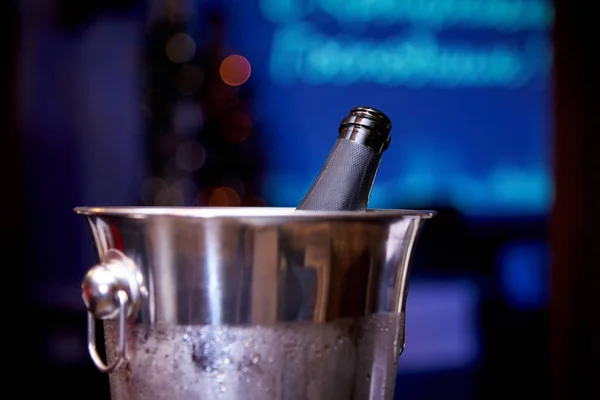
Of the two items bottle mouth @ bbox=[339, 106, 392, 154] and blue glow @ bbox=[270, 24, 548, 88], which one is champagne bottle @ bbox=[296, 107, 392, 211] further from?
blue glow @ bbox=[270, 24, 548, 88]

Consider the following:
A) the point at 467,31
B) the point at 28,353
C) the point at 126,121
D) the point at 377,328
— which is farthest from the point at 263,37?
the point at 377,328

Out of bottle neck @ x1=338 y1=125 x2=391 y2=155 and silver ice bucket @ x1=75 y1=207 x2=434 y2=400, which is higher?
bottle neck @ x1=338 y1=125 x2=391 y2=155

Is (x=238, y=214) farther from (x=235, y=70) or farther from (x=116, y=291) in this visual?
(x=235, y=70)

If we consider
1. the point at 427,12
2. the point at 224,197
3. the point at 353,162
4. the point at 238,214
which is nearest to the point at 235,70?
the point at 224,197

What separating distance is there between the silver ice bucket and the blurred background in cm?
151

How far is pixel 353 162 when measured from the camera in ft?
1.70

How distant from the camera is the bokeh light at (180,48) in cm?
176

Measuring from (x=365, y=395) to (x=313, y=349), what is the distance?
2.3 inches

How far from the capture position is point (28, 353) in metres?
1.98

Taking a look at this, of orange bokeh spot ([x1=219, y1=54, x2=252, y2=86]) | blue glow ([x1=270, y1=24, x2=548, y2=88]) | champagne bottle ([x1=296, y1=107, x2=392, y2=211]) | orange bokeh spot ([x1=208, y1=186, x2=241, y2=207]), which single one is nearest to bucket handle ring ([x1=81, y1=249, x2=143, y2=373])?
champagne bottle ([x1=296, y1=107, x2=392, y2=211])

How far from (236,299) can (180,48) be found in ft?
4.68

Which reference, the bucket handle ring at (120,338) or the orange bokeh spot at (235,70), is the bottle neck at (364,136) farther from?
the orange bokeh spot at (235,70)

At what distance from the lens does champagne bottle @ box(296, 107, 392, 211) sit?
0.51m

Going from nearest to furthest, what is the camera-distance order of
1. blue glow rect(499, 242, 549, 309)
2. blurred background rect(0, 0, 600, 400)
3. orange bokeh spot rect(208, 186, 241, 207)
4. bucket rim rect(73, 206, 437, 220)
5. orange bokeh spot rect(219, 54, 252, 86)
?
bucket rim rect(73, 206, 437, 220)
orange bokeh spot rect(208, 186, 241, 207)
orange bokeh spot rect(219, 54, 252, 86)
blurred background rect(0, 0, 600, 400)
blue glow rect(499, 242, 549, 309)
